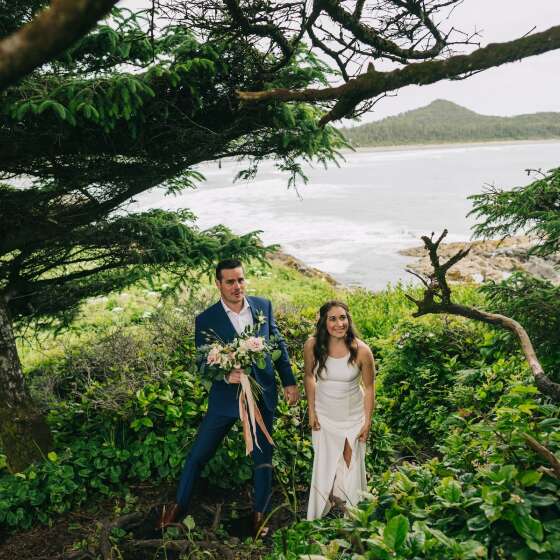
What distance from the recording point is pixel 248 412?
13.7 feet

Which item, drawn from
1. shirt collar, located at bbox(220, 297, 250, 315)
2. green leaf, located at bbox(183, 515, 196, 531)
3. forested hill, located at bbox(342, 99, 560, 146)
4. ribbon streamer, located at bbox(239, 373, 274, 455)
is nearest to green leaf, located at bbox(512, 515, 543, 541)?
green leaf, located at bbox(183, 515, 196, 531)

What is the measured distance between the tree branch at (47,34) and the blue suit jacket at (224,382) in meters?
3.30

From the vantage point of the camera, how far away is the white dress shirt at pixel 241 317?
171 inches

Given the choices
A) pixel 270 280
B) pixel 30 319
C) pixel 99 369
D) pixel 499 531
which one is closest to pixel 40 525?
pixel 99 369

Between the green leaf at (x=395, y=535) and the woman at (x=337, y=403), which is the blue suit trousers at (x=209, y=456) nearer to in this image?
the woman at (x=337, y=403)

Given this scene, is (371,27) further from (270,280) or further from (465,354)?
→ (270,280)

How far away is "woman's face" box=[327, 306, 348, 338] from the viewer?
4.24m

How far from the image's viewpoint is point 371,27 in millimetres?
4359

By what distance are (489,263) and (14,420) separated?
1857cm

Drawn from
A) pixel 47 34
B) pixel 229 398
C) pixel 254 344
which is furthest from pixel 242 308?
pixel 47 34

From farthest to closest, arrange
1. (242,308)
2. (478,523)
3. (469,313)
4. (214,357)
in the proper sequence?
1. (242,308)
2. (214,357)
3. (469,313)
4. (478,523)

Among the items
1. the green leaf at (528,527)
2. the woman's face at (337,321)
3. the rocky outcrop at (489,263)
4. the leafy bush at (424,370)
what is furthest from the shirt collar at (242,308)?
the rocky outcrop at (489,263)

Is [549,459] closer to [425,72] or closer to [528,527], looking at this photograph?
[528,527]

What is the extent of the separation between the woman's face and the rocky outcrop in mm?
11876
